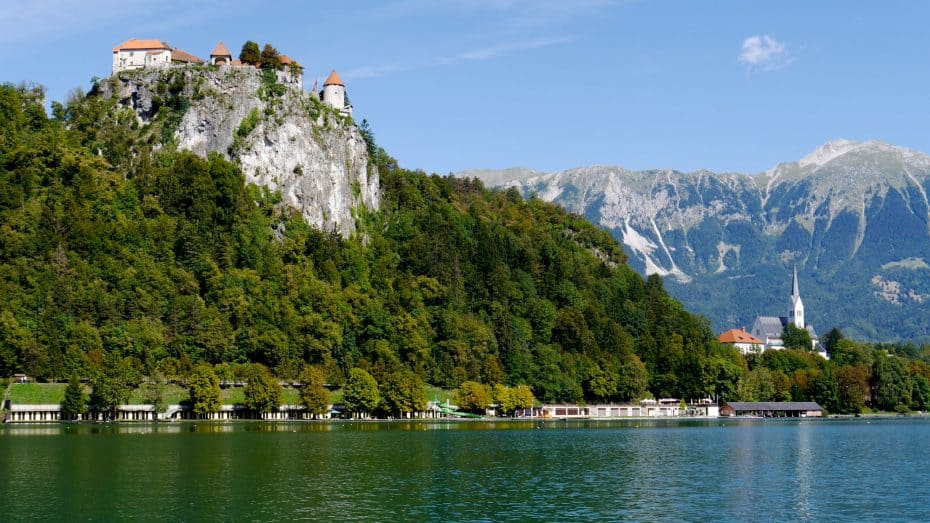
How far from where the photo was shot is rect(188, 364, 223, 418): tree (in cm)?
15412

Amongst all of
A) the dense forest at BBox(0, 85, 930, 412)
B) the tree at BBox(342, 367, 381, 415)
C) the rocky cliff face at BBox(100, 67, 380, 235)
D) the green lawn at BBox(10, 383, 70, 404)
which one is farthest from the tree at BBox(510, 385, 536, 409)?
the green lawn at BBox(10, 383, 70, 404)

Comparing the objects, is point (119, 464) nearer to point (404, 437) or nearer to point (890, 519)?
point (404, 437)

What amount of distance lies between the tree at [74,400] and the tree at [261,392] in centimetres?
2065

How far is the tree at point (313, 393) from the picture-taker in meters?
161

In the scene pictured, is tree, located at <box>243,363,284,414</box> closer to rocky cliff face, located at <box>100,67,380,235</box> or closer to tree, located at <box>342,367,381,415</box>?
tree, located at <box>342,367,381,415</box>

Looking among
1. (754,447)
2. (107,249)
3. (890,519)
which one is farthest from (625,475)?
(107,249)

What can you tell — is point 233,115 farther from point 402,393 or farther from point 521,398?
point 521,398

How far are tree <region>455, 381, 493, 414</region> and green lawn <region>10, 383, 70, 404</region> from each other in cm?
5677

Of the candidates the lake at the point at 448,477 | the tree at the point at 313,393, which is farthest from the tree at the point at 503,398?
the lake at the point at 448,477

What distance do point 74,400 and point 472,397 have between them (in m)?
57.7

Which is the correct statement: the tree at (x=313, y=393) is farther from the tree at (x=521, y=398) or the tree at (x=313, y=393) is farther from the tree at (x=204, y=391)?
the tree at (x=521, y=398)

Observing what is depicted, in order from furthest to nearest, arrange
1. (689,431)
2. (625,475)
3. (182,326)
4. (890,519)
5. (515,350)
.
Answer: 1. (515,350)
2. (182,326)
3. (689,431)
4. (625,475)
5. (890,519)

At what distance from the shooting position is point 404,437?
396 ft

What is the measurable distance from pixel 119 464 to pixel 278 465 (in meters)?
10.9
